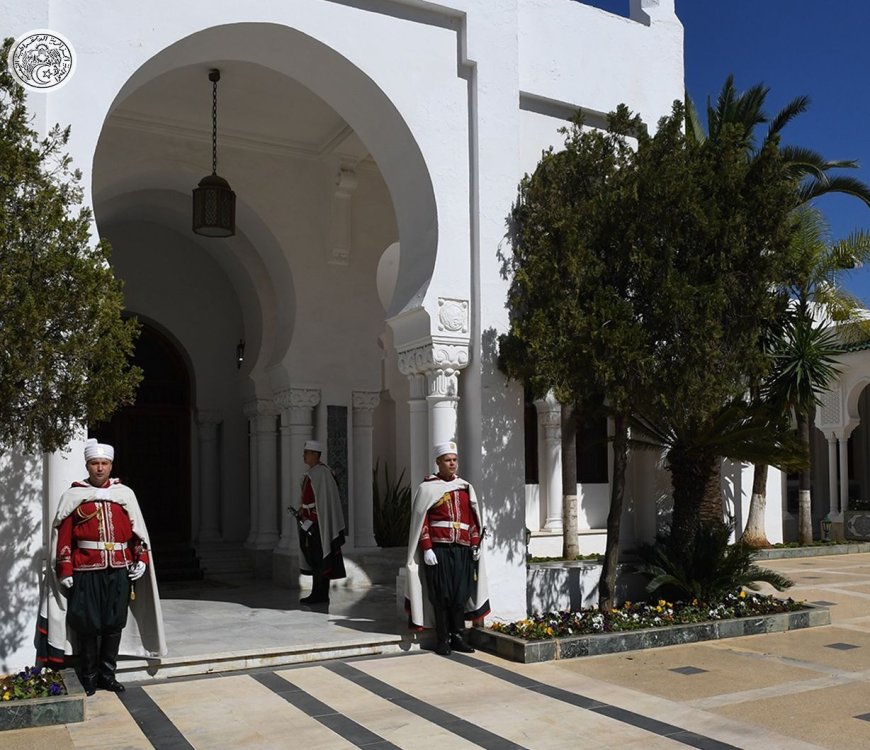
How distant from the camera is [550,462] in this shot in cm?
1554

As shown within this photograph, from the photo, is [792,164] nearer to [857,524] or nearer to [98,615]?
[857,524]

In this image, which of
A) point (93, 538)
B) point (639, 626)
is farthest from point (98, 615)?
point (639, 626)

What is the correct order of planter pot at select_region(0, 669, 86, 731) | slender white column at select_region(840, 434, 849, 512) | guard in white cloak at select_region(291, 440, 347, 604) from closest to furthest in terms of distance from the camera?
1. planter pot at select_region(0, 669, 86, 731)
2. guard in white cloak at select_region(291, 440, 347, 604)
3. slender white column at select_region(840, 434, 849, 512)

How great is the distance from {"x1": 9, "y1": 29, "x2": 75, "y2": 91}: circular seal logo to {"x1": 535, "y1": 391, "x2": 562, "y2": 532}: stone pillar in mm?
10014

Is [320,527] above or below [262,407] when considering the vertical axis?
below

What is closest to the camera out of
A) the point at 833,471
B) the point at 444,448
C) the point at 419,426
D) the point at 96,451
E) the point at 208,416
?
the point at 96,451

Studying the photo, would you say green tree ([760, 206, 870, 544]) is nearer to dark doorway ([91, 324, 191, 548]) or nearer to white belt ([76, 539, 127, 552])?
dark doorway ([91, 324, 191, 548])

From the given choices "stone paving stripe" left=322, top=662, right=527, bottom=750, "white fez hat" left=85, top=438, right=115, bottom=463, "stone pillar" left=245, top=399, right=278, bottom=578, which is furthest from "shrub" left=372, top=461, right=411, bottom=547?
"white fez hat" left=85, top=438, right=115, bottom=463

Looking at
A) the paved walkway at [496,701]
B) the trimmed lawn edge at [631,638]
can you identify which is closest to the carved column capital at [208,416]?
the paved walkway at [496,701]

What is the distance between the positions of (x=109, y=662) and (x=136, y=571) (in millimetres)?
591

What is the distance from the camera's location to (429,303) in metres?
7.85

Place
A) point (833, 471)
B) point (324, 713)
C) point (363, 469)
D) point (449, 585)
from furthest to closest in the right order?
point (833, 471) < point (363, 469) < point (449, 585) < point (324, 713)

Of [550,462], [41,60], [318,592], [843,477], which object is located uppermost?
[41,60]

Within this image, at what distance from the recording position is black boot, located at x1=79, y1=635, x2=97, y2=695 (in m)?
6.09
